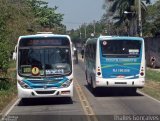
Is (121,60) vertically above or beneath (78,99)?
above

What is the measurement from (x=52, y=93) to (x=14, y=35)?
2793cm

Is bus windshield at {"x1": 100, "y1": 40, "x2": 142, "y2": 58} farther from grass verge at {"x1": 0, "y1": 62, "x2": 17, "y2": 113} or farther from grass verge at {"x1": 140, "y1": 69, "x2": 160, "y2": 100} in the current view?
grass verge at {"x1": 0, "y1": 62, "x2": 17, "y2": 113}

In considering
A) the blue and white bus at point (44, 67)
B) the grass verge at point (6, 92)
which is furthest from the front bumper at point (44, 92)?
the grass verge at point (6, 92)

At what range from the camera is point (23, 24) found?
176 ft

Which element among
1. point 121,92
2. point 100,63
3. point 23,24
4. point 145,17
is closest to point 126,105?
point 100,63

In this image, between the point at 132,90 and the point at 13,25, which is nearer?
the point at 132,90

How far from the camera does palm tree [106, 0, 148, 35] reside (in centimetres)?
7743

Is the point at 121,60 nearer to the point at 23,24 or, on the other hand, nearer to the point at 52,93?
the point at 52,93

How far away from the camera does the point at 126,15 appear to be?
3196 inches

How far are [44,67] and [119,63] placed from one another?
5.59 m

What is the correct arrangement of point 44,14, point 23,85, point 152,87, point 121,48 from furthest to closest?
point 44,14, point 152,87, point 121,48, point 23,85

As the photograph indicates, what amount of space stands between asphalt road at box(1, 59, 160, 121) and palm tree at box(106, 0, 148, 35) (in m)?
49.9

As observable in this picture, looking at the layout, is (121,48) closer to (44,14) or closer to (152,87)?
(152,87)

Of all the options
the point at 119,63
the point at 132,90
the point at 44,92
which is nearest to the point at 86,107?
the point at 44,92
